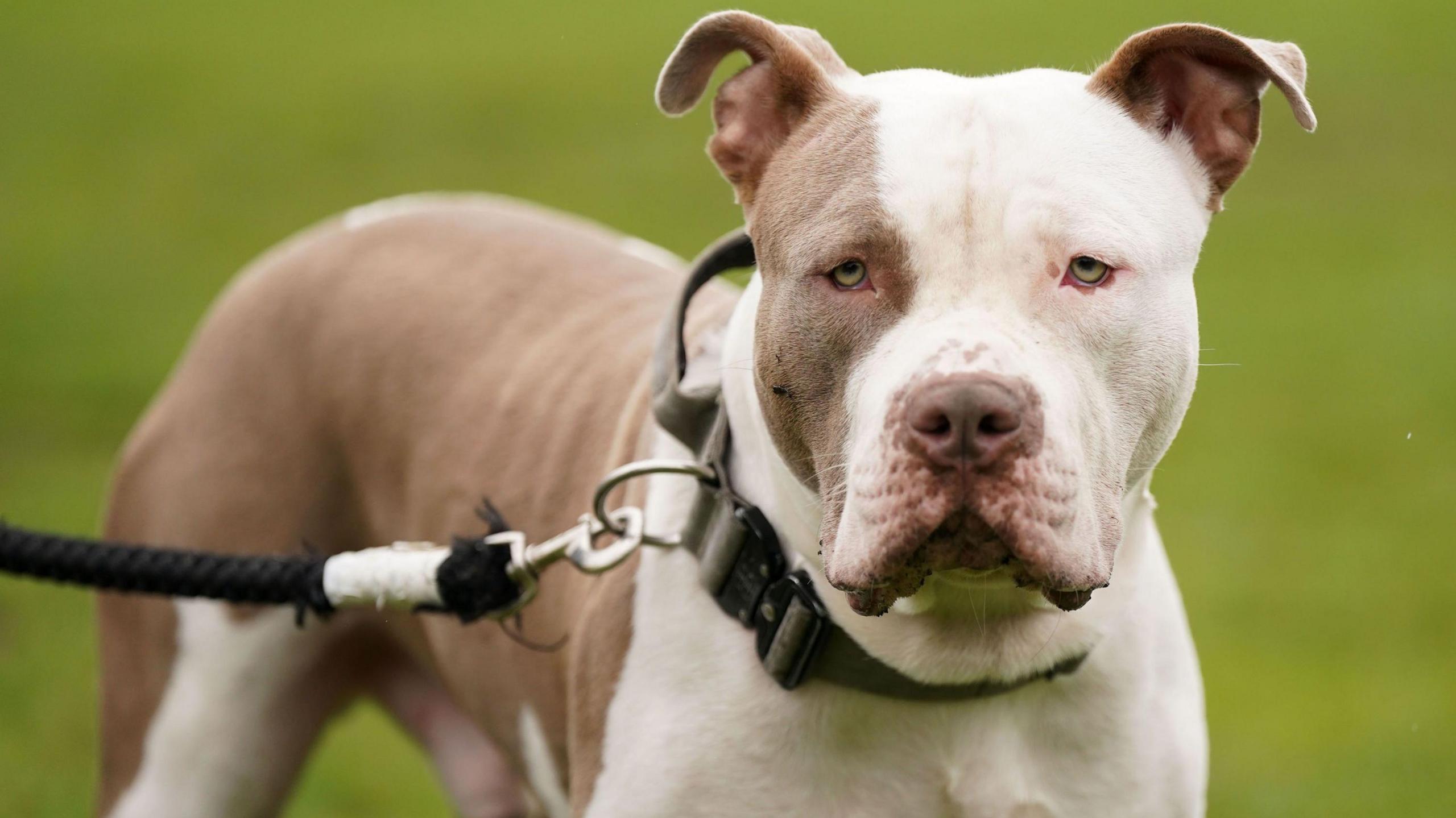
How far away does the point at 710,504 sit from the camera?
284 centimetres

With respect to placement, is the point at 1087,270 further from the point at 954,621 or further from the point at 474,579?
the point at 474,579

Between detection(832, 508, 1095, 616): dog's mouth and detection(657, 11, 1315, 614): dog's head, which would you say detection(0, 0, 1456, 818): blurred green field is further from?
detection(832, 508, 1095, 616): dog's mouth

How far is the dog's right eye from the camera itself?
8.11ft

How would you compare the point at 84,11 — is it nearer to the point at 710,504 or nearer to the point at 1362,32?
the point at 1362,32

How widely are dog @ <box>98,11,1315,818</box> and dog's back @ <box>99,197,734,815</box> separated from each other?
1 cm

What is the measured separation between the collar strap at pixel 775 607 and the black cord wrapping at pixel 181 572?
73 cm

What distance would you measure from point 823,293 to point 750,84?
0.51m

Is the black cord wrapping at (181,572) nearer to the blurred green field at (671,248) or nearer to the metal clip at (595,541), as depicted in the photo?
the metal clip at (595,541)

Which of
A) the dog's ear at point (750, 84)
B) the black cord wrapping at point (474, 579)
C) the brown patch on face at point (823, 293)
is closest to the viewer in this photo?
the brown patch on face at point (823, 293)

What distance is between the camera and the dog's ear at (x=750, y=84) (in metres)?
2.74

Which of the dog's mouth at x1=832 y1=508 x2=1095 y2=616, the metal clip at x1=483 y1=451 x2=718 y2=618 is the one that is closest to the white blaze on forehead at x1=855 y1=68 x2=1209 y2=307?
the dog's mouth at x1=832 y1=508 x2=1095 y2=616

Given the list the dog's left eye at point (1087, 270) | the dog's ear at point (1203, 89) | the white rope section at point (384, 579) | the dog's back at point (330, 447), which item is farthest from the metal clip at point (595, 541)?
the dog's ear at point (1203, 89)

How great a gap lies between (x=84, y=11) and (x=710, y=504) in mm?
21998

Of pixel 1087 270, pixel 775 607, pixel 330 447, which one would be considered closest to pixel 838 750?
pixel 775 607
